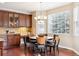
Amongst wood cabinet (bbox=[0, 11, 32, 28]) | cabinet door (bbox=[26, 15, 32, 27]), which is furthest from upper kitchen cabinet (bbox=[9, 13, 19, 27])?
cabinet door (bbox=[26, 15, 32, 27])

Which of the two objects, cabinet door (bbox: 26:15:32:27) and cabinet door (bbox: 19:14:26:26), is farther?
cabinet door (bbox: 19:14:26:26)

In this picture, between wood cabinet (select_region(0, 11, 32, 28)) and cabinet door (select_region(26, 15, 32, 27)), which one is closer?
cabinet door (select_region(26, 15, 32, 27))

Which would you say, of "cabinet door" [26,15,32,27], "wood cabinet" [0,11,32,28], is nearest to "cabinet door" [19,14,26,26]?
"wood cabinet" [0,11,32,28]

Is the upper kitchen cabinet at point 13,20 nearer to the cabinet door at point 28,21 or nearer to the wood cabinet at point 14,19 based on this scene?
the wood cabinet at point 14,19

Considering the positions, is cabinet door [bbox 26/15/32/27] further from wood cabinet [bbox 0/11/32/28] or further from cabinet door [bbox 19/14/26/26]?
cabinet door [bbox 19/14/26/26]

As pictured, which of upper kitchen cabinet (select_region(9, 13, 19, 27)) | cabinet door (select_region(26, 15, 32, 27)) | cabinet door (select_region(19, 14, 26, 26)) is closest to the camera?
cabinet door (select_region(26, 15, 32, 27))

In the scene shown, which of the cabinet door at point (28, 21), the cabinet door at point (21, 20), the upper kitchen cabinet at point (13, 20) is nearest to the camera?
the cabinet door at point (28, 21)

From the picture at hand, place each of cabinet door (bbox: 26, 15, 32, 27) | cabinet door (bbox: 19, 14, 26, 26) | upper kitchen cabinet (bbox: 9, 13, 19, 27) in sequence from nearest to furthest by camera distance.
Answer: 1. cabinet door (bbox: 26, 15, 32, 27)
2. cabinet door (bbox: 19, 14, 26, 26)
3. upper kitchen cabinet (bbox: 9, 13, 19, 27)

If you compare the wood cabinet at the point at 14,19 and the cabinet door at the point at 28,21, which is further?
the wood cabinet at the point at 14,19

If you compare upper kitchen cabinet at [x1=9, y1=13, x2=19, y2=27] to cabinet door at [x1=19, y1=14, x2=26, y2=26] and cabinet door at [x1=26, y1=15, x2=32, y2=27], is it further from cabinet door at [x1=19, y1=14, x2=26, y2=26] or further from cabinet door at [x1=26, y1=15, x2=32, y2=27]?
cabinet door at [x1=26, y1=15, x2=32, y2=27]

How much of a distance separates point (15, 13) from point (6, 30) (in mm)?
827

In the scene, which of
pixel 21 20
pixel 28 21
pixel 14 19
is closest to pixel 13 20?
pixel 14 19

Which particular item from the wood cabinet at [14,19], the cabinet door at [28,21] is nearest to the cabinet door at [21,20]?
the wood cabinet at [14,19]

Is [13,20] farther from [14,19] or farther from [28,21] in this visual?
[28,21]
